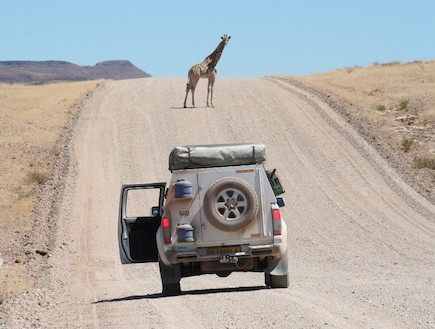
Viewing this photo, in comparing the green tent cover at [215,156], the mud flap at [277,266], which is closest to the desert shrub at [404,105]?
the mud flap at [277,266]

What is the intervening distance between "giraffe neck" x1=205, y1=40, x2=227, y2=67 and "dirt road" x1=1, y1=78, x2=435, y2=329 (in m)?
2.10

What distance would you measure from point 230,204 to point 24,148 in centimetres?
2340

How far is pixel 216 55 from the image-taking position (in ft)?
131

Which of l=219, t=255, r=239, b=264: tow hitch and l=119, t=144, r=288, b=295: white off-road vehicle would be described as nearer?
l=119, t=144, r=288, b=295: white off-road vehicle

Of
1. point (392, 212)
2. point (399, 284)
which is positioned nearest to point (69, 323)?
point (399, 284)

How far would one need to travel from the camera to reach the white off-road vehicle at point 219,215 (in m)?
15.1

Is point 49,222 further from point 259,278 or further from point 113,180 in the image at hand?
point 259,278

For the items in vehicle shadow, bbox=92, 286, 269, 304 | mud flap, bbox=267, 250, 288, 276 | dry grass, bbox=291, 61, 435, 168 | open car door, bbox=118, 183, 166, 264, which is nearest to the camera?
mud flap, bbox=267, 250, 288, 276

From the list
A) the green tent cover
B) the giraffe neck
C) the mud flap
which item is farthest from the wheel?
the giraffe neck

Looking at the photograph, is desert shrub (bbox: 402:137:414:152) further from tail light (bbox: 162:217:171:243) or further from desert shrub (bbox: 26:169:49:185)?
tail light (bbox: 162:217:171:243)

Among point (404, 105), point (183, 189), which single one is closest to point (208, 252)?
point (183, 189)

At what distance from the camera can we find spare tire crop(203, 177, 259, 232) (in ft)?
49.2

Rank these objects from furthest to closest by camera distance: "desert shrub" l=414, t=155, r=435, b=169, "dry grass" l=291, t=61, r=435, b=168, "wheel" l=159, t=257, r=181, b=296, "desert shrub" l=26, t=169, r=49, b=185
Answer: "dry grass" l=291, t=61, r=435, b=168, "desert shrub" l=414, t=155, r=435, b=169, "desert shrub" l=26, t=169, r=49, b=185, "wheel" l=159, t=257, r=181, b=296

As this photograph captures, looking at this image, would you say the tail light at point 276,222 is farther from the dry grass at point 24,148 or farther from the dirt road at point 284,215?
the dry grass at point 24,148
